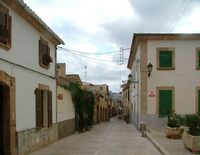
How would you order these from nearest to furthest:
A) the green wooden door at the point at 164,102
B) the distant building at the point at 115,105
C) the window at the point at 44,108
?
the window at the point at 44,108, the green wooden door at the point at 164,102, the distant building at the point at 115,105

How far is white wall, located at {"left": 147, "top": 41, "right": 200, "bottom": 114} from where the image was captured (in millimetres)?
28734

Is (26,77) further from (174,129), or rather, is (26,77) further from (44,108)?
(174,129)

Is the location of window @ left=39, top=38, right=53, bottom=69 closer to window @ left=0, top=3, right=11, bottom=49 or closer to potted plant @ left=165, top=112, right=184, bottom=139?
window @ left=0, top=3, right=11, bottom=49

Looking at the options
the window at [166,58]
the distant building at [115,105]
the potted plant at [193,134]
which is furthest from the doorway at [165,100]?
the distant building at [115,105]

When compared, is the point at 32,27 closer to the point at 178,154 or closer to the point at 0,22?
the point at 0,22

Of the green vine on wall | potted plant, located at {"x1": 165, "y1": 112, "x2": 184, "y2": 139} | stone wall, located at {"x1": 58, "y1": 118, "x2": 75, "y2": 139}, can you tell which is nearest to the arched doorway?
stone wall, located at {"x1": 58, "y1": 118, "x2": 75, "y2": 139}

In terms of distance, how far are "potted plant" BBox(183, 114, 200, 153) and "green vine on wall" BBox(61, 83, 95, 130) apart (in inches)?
486

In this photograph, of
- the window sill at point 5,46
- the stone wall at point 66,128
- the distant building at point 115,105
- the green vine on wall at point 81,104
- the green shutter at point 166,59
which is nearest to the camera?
the window sill at point 5,46

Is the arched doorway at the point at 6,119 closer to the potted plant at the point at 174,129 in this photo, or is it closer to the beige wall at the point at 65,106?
the beige wall at the point at 65,106

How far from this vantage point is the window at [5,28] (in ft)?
41.5

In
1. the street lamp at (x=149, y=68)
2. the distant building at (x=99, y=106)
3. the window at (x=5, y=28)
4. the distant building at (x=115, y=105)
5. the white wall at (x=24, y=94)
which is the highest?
the window at (x=5, y=28)

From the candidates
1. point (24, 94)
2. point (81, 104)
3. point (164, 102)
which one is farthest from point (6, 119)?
point (81, 104)

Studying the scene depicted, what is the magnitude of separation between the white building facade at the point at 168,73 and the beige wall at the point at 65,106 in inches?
190

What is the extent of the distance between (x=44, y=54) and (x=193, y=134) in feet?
25.6
